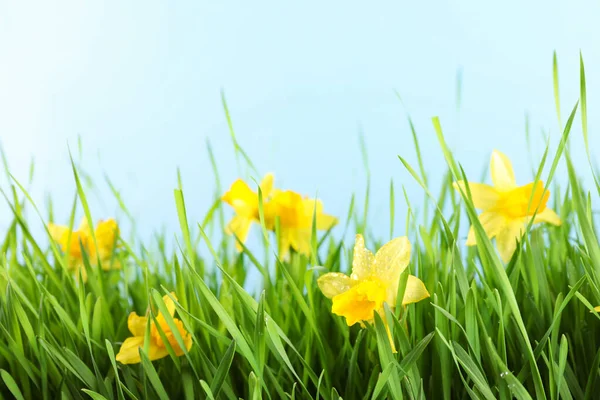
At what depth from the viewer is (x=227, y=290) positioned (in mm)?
678

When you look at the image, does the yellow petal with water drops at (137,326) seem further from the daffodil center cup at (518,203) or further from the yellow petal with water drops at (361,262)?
the daffodil center cup at (518,203)

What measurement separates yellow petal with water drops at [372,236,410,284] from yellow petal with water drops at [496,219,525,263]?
164mm

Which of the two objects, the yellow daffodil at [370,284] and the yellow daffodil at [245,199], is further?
the yellow daffodil at [245,199]

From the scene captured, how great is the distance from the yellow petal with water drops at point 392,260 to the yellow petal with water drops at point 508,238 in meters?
0.16

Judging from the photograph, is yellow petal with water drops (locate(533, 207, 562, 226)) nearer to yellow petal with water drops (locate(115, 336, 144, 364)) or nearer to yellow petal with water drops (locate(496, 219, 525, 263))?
yellow petal with water drops (locate(496, 219, 525, 263))

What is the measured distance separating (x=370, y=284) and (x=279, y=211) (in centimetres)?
28

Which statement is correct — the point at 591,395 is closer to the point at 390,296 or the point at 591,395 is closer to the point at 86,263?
the point at 390,296

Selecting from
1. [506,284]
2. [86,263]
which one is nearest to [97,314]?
[86,263]

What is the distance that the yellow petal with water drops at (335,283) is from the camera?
562 mm

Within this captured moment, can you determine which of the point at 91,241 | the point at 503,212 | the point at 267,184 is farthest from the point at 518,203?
the point at 91,241

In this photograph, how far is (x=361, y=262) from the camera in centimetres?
57

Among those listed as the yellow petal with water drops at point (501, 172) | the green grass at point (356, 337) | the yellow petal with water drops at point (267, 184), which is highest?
the yellow petal with water drops at point (267, 184)

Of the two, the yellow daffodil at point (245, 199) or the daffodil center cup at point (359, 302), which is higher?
the yellow daffodil at point (245, 199)

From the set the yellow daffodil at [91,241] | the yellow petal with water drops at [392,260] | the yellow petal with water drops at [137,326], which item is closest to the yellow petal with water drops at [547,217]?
the yellow petal with water drops at [392,260]
